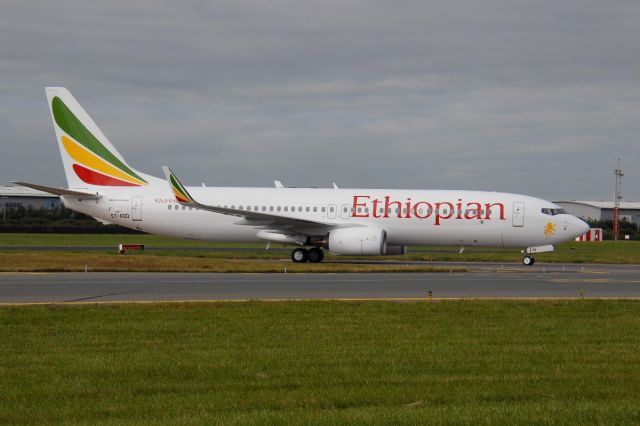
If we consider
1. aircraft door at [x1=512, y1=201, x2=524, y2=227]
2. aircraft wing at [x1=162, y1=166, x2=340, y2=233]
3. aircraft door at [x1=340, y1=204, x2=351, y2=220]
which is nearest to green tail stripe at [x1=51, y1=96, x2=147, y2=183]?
aircraft wing at [x1=162, y1=166, x2=340, y2=233]

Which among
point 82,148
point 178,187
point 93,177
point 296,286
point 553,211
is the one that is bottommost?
point 296,286

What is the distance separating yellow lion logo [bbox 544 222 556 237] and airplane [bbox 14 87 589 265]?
0.04m

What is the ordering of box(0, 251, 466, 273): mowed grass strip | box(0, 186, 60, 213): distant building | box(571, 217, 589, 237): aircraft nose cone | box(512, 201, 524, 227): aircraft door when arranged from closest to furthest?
box(0, 251, 466, 273): mowed grass strip
box(512, 201, 524, 227): aircraft door
box(571, 217, 589, 237): aircraft nose cone
box(0, 186, 60, 213): distant building

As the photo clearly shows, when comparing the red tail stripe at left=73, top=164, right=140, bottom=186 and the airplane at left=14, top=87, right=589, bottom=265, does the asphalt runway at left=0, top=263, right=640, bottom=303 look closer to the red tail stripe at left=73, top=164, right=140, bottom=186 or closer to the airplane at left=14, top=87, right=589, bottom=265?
the airplane at left=14, top=87, right=589, bottom=265

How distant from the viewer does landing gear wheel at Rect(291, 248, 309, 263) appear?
38.9 meters

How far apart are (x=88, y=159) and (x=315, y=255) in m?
11.2

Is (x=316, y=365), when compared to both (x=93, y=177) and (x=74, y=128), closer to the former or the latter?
(x=93, y=177)

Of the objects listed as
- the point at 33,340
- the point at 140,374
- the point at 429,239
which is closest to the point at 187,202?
the point at 429,239

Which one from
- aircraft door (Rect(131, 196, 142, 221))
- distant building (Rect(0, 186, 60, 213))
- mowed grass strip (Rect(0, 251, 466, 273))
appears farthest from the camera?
distant building (Rect(0, 186, 60, 213))

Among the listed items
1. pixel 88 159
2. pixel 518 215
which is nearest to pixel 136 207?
pixel 88 159

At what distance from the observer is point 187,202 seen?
37.8m

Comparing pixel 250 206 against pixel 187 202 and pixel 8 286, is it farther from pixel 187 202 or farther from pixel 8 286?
pixel 8 286

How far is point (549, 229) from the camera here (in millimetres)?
39281

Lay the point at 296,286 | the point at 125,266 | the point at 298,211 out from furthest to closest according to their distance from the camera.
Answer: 1. the point at 298,211
2. the point at 125,266
3. the point at 296,286
